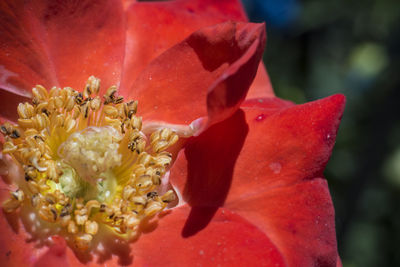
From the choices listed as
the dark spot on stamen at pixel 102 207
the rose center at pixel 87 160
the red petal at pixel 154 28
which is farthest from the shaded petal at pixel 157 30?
the dark spot on stamen at pixel 102 207

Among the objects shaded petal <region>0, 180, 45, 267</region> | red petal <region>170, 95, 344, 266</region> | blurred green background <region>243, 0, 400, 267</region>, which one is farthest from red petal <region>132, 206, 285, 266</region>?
blurred green background <region>243, 0, 400, 267</region>

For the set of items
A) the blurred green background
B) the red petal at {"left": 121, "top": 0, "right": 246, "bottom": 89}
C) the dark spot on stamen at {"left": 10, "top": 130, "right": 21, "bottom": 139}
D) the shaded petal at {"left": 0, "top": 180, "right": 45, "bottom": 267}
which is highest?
the dark spot on stamen at {"left": 10, "top": 130, "right": 21, "bottom": 139}

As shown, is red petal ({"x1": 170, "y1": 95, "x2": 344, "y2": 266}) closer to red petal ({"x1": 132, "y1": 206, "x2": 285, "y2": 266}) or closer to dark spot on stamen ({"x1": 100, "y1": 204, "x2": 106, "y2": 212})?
red petal ({"x1": 132, "y1": 206, "x2": 285, "y2": 266})

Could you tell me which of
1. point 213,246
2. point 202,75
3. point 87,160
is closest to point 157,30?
point 202,75

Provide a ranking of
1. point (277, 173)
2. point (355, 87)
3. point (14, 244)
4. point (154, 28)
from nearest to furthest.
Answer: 1. point (14, 244)
2. point (277, 173)
3. point (154, 28)
4. point (355, 87)

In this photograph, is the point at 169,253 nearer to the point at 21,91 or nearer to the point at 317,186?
the point at 317,186

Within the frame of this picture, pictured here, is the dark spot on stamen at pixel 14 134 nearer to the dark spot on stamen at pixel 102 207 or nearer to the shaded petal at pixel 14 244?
the shaded petal at pixel 14 244

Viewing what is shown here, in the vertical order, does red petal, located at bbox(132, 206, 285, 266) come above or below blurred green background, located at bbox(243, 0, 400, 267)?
above

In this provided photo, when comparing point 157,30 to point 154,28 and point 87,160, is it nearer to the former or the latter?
point 154,28
